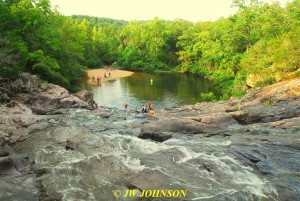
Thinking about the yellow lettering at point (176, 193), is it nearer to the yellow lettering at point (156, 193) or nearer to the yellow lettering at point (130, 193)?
the yellow lettering at point (156, 193)

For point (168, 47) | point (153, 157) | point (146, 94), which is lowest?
point (146, 94)

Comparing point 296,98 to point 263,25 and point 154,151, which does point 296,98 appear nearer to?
point 154,151

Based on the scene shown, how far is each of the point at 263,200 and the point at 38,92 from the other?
71.6ft

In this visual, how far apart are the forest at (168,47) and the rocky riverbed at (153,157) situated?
9.76m

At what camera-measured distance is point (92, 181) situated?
402 inches

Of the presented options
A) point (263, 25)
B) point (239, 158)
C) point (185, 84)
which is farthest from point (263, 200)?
point (185, 84)

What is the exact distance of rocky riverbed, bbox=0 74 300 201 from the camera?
9.58 metres

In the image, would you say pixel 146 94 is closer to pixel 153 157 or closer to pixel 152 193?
pixel 153 157

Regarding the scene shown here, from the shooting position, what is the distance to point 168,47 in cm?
8325

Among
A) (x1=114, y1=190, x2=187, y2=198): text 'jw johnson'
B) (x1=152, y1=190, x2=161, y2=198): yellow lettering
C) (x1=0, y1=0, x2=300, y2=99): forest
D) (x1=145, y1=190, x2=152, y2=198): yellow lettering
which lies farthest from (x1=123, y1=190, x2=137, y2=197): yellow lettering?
(x1=0, y1=0, x2=300, y2=99): forest

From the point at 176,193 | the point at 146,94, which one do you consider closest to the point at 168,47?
the point at 146,94

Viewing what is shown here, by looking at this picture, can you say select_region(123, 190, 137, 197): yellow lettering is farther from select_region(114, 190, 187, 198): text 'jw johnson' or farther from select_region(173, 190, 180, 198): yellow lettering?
select_region(173, 190, 180, 198): yellow lettering

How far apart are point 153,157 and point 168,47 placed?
73610mm

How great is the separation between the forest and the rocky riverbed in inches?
384
